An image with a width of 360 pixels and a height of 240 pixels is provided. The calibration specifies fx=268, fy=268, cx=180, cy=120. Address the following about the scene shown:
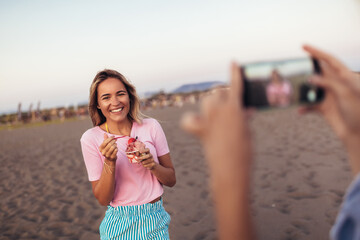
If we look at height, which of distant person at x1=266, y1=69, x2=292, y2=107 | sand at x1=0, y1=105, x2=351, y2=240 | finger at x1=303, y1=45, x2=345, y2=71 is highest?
finger at x1=303, y1=45, x2=345, y2=71

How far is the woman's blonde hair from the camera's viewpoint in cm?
233

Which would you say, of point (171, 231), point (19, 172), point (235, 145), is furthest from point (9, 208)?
point (235, 145)

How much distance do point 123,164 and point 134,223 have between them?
46 cm

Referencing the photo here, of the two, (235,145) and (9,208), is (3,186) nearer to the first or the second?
(9,208)

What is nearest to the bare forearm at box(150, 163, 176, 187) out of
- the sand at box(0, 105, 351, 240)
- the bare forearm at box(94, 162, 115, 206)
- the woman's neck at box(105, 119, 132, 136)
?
the bare forearm at box(94, 162, 115, 206)

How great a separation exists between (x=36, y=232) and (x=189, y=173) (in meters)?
3.48

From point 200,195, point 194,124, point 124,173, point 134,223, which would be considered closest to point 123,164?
point 124,173

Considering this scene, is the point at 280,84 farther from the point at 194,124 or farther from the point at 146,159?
the point at 146,159

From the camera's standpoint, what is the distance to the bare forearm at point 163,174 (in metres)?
2.10

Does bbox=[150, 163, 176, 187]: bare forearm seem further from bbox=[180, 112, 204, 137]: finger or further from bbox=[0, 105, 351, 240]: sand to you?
bbox=[180, 112, 204, 137]: finger

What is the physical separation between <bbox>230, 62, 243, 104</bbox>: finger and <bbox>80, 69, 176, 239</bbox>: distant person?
1.22 metres

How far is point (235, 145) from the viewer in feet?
2.20

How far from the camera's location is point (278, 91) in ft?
2.80

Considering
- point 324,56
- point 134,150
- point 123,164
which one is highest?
point 324,56
